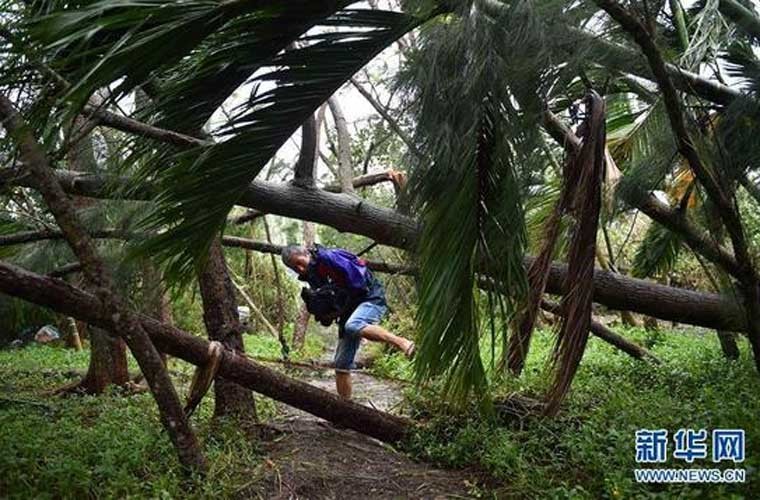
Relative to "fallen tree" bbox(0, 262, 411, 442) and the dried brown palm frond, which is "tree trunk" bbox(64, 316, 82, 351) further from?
the dried brown palm frond

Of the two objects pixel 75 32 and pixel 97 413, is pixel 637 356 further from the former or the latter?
pixel 75 32

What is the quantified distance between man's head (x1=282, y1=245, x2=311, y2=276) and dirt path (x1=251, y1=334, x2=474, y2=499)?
101 centimetres

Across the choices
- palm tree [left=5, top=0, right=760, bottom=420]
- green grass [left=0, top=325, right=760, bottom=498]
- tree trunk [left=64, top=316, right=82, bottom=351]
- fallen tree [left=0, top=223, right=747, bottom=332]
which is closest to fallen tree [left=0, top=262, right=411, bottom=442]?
green grass [left=0, top=325, right=760, bottom=498]

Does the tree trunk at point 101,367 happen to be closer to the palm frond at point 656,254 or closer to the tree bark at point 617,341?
the tree bark at point 617,341

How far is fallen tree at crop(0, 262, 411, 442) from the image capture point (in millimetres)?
2717

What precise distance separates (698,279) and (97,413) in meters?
9.17

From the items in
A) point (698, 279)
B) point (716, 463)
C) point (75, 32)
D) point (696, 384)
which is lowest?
point (716, 463)

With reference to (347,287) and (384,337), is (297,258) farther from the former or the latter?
(384,337)

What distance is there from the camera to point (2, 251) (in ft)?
15.9

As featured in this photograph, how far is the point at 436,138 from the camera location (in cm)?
227

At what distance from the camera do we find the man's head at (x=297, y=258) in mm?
4328

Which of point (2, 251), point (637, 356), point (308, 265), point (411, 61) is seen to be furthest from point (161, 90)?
point (637, 356)

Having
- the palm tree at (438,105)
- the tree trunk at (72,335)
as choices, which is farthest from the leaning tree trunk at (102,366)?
the tree trunk at (72,335)

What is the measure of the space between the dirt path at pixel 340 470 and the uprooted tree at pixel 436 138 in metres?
0.48
